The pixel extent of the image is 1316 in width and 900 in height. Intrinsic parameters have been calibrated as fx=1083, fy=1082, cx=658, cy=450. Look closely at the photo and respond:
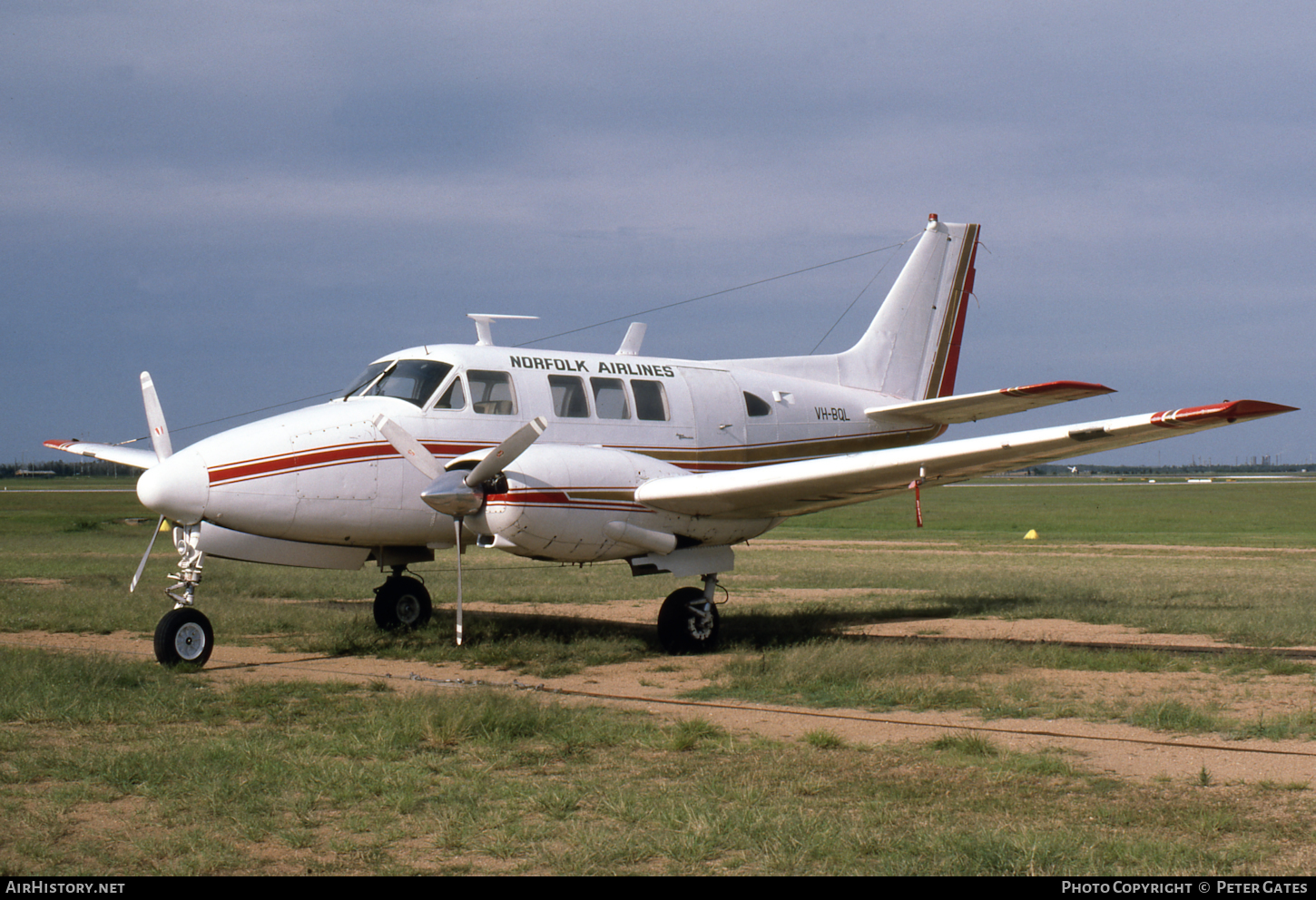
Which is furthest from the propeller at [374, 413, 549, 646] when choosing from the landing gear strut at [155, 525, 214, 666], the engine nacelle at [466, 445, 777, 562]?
the landing gear strut at [155, 525, 214, 666]

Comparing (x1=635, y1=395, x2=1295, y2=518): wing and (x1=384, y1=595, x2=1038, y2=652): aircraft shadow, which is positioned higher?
(x1=635, y1=395, x2=1295, y2=518): wing

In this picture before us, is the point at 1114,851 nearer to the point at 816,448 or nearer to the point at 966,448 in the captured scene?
the point at 966,448

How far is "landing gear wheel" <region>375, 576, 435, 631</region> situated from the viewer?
14.7 metres

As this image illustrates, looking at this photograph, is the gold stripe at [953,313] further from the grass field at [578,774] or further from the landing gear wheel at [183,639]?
the landing gear wheel at [183,639]

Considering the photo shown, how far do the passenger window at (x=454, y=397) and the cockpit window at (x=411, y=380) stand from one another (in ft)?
0.46

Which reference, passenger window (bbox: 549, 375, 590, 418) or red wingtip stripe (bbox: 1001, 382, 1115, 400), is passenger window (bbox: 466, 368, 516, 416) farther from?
red wingtip stripe (bbox: 1001, 382, 1115, 400)

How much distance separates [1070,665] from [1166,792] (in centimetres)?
552

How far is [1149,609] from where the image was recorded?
1675cm

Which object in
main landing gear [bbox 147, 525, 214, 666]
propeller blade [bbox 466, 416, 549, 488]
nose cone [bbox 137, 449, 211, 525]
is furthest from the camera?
propeller blade [bbox 466, 416, 549, 488]

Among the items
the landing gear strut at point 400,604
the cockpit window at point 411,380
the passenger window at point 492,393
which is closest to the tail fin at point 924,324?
the passenger window at point 492,393

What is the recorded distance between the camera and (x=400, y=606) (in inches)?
581

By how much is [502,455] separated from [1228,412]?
7.07m

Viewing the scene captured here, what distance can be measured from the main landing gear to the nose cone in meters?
0.27

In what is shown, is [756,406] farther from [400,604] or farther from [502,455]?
[400,604]
